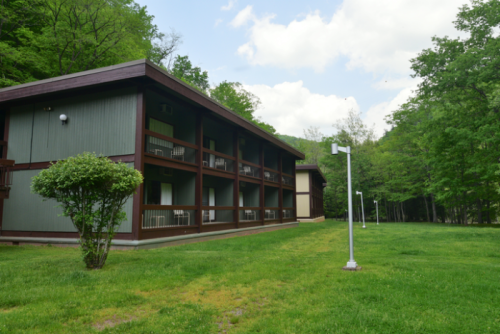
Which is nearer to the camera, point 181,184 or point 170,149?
point 170,149

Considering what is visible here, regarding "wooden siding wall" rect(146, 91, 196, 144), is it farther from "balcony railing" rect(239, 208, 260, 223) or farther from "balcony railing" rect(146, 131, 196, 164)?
"balcony railing" rect(239, 208, 260, 223)

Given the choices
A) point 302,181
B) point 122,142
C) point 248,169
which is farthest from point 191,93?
point 302,181

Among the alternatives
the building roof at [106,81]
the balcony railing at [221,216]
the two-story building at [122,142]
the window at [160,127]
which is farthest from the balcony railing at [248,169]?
the building roof at [106,81]

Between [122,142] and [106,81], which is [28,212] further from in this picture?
[106,81]

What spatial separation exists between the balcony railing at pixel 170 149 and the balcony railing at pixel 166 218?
7.92ft

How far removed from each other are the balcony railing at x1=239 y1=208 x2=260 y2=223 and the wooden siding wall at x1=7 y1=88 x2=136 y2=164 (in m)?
9.59

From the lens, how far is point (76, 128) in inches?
536

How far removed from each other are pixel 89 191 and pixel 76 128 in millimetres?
7261

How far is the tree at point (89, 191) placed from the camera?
7219 millimetres

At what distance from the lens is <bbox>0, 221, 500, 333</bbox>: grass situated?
A: 4.22 m

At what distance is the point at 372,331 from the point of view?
399 cm

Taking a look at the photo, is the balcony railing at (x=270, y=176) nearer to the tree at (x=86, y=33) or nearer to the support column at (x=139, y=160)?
the support column at (x=139, y=160)

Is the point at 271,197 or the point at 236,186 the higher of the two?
the point at 236,186

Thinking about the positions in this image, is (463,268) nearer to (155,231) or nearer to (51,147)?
(155,231)
